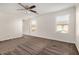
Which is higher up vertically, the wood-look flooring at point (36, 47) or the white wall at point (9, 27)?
the white wall at point (9, 27)

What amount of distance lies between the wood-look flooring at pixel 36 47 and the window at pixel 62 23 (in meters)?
0.22

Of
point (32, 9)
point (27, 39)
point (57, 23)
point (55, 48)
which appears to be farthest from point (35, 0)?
point (55, 48)

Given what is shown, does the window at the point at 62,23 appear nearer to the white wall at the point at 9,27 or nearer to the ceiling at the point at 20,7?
the ceiling at the point at 20,7

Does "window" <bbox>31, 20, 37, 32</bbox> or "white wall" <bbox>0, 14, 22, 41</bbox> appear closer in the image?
"white wall" <bbox>0, 14, 22, 41</bbox>

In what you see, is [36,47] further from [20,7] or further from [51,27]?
[20,7]

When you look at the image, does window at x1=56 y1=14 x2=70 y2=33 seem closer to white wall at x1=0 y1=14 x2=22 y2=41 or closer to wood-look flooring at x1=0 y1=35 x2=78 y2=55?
wood-look flooring at x1=0 y1=35 x2=78 y2=55

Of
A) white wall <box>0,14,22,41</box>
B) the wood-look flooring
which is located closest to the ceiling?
white wall <box>0,14,22,41</box>

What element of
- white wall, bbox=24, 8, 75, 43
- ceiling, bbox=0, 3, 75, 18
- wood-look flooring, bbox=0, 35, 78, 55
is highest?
ceiling, bbox=0, 3, 75, 18

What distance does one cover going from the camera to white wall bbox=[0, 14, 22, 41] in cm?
149

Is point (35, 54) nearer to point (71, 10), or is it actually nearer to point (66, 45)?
point (66, 45)

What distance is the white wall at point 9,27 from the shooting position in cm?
149

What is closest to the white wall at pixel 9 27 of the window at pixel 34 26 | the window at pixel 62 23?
the window at pixel 34 26

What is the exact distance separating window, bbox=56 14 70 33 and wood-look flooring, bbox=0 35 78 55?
220 millimetres

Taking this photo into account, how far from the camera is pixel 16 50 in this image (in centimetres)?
150
